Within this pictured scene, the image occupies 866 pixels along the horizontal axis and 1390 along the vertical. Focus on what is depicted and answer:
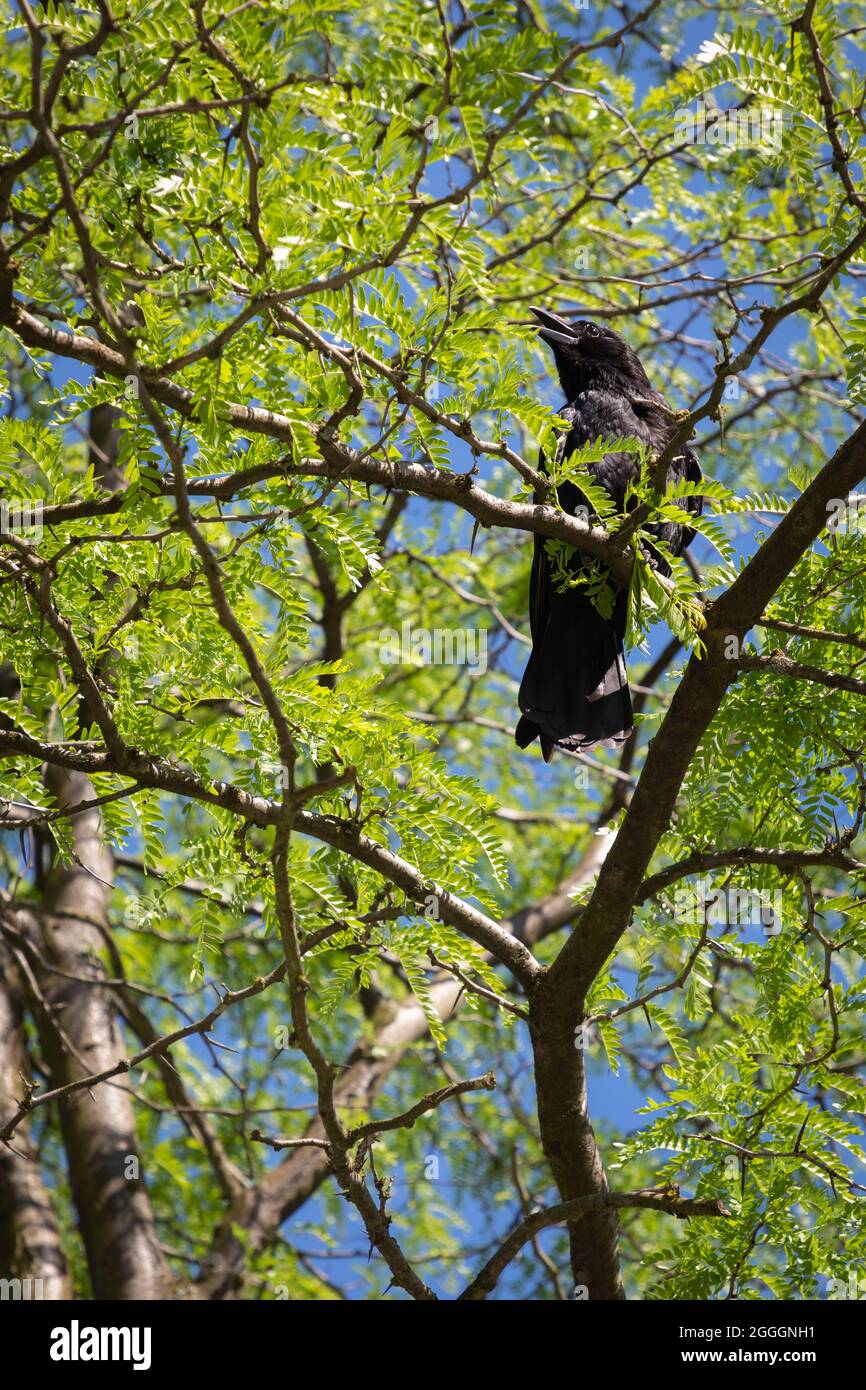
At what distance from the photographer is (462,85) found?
2531 millimetres

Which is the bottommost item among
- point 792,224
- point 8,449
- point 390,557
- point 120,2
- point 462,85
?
point 8,449

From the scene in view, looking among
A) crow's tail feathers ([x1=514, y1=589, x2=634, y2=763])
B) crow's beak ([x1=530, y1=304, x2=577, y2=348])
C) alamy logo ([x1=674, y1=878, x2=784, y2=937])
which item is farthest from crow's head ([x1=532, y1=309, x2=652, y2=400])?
alamy logo ([x1=674, y1=878, x2=784, y2=937])

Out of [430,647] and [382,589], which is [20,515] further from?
[430,647]

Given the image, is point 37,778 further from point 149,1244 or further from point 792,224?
point 792,224

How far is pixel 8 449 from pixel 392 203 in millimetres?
1020

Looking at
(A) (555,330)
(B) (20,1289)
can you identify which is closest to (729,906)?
(B) (20,1289)
